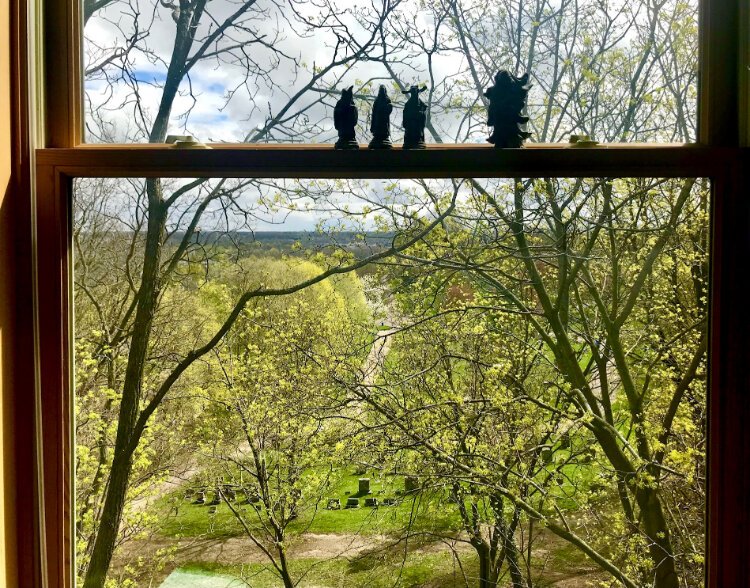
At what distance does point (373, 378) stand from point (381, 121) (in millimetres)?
637

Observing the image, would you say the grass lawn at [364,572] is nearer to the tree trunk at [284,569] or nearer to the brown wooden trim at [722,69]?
the tree trunk at [284,569]

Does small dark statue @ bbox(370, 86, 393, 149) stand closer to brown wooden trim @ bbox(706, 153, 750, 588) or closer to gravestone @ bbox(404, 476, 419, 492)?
brown wooden trim @ bbox(706, 153, 750, 588)

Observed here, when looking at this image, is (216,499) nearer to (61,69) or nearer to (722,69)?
(61,69)

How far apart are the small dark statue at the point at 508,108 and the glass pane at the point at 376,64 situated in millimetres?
191

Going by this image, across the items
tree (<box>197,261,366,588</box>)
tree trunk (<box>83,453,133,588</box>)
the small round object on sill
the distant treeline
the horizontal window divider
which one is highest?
the small round object on sill

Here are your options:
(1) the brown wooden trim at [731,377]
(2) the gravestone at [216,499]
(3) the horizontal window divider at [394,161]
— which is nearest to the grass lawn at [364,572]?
(2) the gravestone at [216,499]

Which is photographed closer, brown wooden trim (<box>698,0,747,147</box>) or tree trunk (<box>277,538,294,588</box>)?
brown wooden trim (<box>698,0,747,147</box>)

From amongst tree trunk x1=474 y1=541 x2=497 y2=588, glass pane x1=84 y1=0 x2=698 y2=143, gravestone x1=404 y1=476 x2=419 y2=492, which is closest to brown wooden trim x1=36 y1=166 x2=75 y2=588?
glass pane x1=84 y1=0 x2=698 y2=143

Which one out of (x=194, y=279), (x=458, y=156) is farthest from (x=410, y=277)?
(x=194, y=279)

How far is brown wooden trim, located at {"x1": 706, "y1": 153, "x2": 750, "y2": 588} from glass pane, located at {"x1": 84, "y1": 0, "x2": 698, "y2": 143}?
0.75 feet

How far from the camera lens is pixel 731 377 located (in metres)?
1.05

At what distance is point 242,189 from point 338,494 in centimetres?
79

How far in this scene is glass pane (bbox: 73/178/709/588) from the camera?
1363 millimetres

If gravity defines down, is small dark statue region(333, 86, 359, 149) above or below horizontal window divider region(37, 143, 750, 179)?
above
